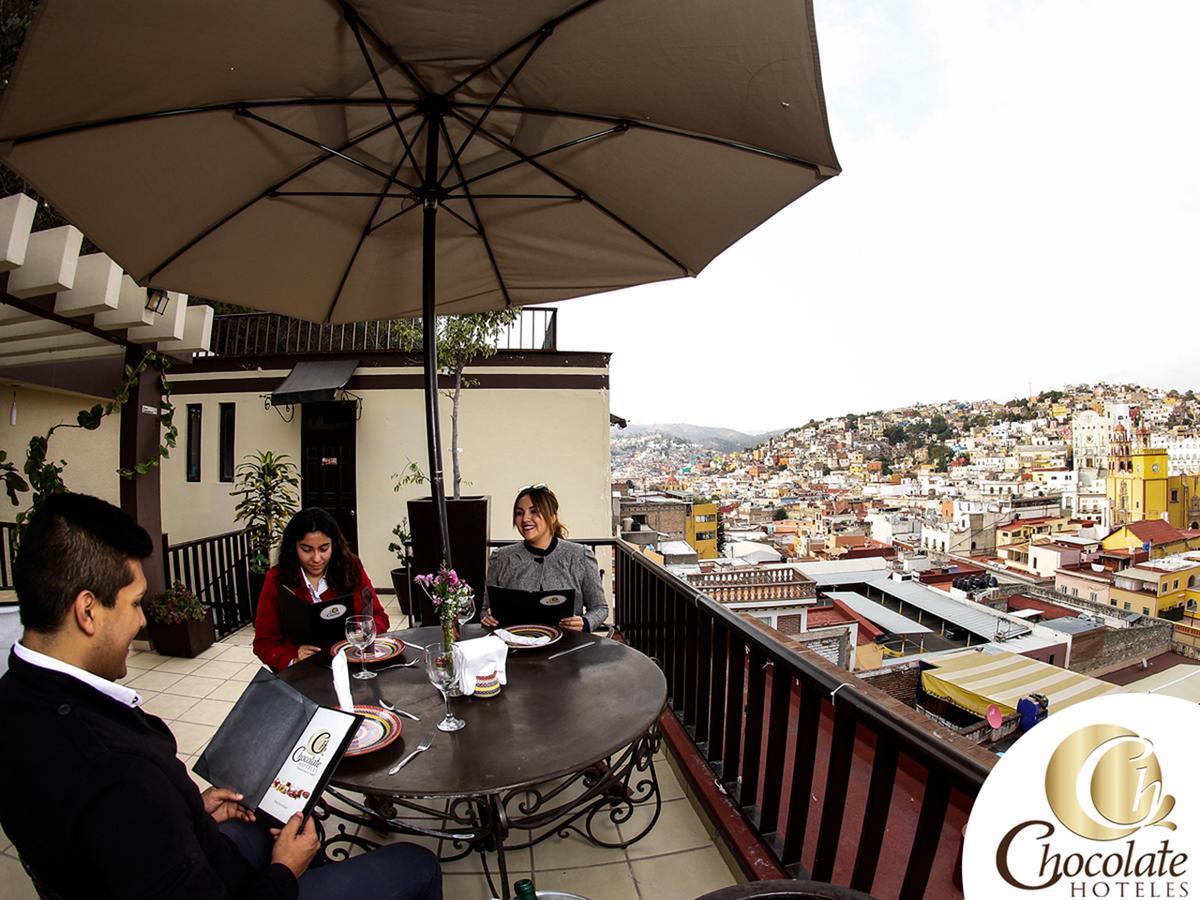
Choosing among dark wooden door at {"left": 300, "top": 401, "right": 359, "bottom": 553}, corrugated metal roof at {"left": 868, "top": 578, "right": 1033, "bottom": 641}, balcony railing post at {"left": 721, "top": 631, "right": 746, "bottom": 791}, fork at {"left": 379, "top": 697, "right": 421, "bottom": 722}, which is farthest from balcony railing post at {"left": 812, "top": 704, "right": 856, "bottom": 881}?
corrugated metal roof at {"left": 868, "top": 578, "right": 1033, "bottom": 641}

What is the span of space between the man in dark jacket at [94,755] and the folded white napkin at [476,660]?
1.97ft

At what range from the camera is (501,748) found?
1.48m

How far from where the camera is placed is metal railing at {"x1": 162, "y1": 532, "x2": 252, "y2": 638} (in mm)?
5457

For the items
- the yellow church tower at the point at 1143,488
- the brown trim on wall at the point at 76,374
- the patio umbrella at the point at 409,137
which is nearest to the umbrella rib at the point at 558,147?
the patio umbrella at the point at 409,137

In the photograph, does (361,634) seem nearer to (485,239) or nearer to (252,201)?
(252,201)

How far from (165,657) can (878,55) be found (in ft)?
34.6

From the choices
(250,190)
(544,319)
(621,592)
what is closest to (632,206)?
(250,190)

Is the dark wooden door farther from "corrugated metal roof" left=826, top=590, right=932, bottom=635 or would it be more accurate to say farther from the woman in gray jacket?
"corrugated metal roof" left=826, top=590, right=932, bottom=635

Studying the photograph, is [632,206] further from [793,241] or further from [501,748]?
[793,241]

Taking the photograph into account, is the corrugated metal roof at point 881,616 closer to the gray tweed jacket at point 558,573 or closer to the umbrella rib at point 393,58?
the gray tweed jacket at point 558,573

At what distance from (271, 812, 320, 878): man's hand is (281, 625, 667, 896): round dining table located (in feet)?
0.44

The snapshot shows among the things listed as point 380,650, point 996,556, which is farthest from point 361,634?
point 996,556

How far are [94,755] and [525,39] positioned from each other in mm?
1778

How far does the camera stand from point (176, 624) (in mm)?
4551
